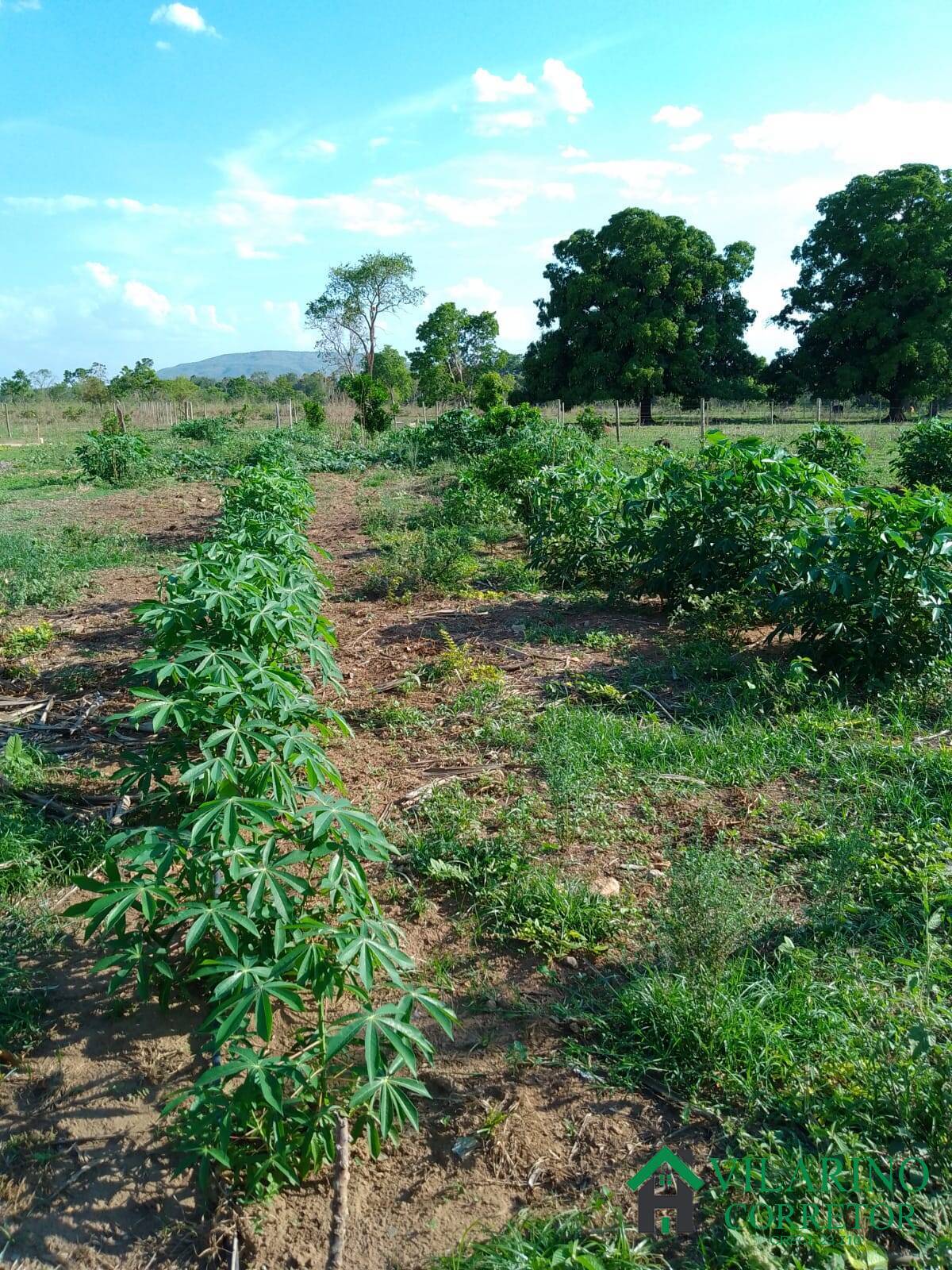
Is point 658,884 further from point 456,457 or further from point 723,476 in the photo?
point 456,457

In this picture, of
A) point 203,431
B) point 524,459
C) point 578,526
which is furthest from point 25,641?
point 203,431

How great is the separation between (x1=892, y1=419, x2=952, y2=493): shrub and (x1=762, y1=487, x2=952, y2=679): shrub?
739cm

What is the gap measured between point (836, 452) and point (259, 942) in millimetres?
10475

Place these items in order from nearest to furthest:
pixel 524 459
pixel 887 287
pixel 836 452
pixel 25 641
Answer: pixel 25 641 < pixel 524 459 < pixel 836 452 < pixel 887 287

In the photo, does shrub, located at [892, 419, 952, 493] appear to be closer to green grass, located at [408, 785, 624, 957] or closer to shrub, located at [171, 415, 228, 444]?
green grass, located at [408, 785, 624, 957]

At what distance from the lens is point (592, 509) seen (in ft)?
23.5

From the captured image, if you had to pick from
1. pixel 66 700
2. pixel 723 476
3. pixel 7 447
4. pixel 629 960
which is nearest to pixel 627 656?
pixel 723 476

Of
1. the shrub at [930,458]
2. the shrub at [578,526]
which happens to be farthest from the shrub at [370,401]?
the shrub at [578,526]

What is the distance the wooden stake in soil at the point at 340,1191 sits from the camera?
171 cm

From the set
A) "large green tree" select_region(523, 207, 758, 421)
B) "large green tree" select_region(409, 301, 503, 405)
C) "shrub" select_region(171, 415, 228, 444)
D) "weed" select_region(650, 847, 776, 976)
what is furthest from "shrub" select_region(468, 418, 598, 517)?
"large green tree" select_region(409, 301, 503, 405)

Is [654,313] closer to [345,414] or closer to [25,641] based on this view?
[345,414]

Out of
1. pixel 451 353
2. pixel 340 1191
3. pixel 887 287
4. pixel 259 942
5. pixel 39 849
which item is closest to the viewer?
pixel 340 1191

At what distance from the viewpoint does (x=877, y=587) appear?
4.39 metres

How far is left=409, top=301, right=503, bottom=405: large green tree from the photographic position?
1663 inches
